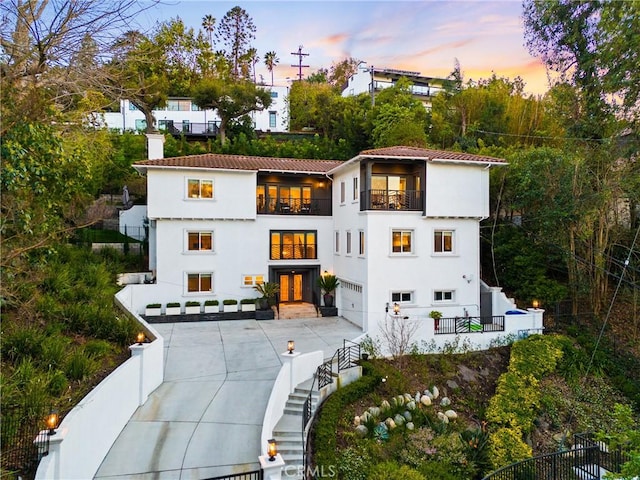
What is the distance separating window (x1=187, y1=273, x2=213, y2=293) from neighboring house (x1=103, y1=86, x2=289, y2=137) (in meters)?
19.7

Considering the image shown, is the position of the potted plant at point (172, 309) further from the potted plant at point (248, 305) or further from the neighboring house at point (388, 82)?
the neighboring house at point (388, 82)

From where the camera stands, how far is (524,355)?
14.6 metres

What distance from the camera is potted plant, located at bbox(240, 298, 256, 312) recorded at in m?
19.6

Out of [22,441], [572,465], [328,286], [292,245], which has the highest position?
[292,245]

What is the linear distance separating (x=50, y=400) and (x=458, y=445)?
10.6m

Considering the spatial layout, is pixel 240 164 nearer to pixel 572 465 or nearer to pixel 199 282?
pixel 199 282

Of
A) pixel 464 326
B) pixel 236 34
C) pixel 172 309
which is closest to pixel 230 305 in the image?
→ pixel 172 309

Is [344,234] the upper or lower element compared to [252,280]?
upper

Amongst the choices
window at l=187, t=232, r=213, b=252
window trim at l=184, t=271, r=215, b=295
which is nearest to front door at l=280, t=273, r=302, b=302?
window trim at l=184, t=271, r=215, b=295

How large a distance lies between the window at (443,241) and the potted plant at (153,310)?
547 inches

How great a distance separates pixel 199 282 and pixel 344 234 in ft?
26.6

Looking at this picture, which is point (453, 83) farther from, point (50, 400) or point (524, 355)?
→ point (50, 400)

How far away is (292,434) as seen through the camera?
31.3ft

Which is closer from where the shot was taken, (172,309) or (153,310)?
(153,310)
